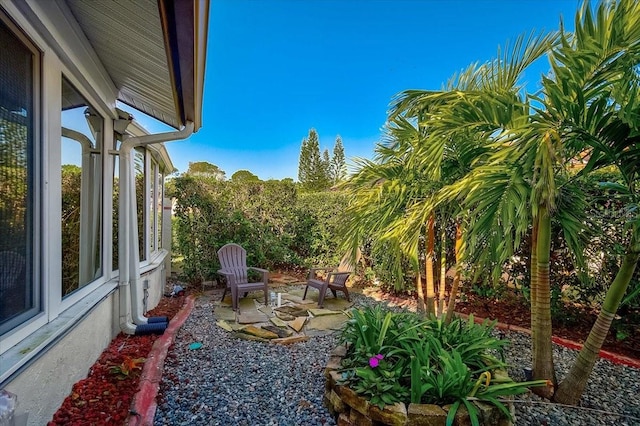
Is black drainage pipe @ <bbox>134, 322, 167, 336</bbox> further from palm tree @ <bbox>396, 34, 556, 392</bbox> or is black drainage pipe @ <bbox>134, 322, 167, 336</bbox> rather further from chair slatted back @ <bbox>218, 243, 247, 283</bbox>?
palm tree @ <bbox>396, 34, 556, 392</bbox>

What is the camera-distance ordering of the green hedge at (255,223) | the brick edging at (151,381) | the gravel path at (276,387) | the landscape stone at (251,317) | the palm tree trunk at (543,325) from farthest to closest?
the green hedge at (255,223)
the landscape stone at (251,317)
the palm tree trunk at (543,325)
the gravel path at (276,387)
the brick edging at (151,381)

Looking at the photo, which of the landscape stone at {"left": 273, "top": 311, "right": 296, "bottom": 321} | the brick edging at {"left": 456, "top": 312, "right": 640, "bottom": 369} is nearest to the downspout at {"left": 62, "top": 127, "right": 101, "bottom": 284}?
the landscape stone at {"left": 273, "top": 311, "right": 296, "bottom": 321}

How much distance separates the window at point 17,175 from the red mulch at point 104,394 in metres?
0.67

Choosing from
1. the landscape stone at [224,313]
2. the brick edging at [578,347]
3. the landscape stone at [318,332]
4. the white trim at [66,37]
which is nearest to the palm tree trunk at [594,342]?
the brick edging at [578,347]

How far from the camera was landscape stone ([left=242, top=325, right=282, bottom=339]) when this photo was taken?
3.64 meters

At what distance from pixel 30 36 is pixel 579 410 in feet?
13.8

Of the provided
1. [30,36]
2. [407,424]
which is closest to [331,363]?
[407,424]

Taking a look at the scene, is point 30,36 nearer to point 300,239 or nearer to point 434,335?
point 434,335

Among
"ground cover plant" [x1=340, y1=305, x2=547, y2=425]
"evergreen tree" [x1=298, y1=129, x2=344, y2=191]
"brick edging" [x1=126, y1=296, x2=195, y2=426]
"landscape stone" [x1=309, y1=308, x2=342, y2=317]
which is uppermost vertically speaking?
"evergreen tree" [x1=298, y1=129, x2=344, y2=191]

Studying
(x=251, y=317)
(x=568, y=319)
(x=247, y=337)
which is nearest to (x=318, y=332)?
(x=247, y=337)

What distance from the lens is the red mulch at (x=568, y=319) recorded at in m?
3.21

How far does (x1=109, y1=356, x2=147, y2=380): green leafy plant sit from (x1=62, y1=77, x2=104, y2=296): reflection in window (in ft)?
2.32

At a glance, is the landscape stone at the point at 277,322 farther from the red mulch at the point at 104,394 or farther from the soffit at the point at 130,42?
the soffit at the point at 130,42

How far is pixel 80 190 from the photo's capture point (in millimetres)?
2809
